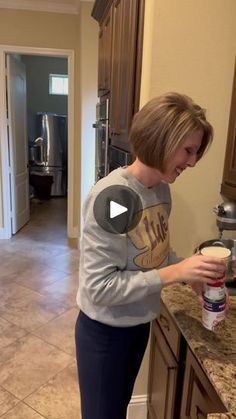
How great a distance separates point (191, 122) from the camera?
952mm

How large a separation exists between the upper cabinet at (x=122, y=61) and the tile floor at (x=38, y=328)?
137 cm

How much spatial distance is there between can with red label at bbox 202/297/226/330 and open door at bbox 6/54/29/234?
377 centimetres

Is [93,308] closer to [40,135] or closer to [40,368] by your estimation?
[40,368]

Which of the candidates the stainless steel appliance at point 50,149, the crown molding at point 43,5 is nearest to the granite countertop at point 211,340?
the crown molding at point 43,5

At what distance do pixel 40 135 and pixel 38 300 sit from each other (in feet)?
14.7

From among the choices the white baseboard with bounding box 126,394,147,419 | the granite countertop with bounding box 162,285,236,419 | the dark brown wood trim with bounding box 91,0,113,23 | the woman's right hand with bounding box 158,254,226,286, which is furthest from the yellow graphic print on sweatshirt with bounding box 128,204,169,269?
the dark brown wood trim with bounding box 91,0,113,23

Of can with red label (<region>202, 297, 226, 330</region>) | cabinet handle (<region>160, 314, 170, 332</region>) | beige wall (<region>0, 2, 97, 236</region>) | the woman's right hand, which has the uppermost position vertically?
beige wall (<region>0, 2, 97, 236</region>)

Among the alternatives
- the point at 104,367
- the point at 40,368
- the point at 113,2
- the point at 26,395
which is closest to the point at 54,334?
the point at 40,368

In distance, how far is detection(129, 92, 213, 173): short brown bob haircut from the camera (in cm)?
94

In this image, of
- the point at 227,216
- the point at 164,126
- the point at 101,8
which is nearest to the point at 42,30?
the point at 101,8

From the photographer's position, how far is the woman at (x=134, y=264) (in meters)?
0.96

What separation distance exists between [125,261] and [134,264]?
0.14 ft

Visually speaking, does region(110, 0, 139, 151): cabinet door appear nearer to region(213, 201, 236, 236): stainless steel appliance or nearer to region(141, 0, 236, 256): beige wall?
region(141, 0, 236, 256): beige wall
